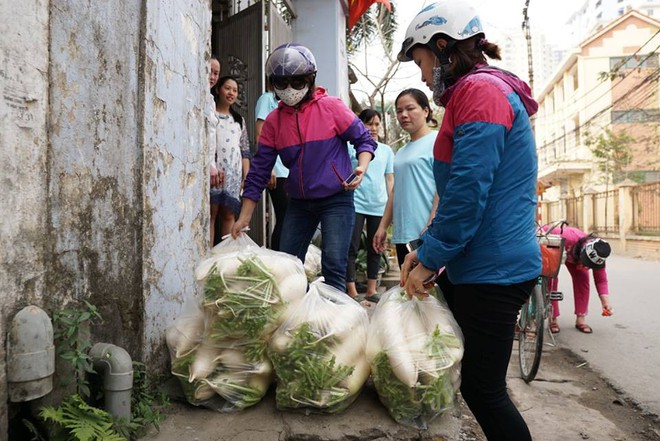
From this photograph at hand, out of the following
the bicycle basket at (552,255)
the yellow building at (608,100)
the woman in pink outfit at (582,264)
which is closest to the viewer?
the bicycle basket at (552,255)

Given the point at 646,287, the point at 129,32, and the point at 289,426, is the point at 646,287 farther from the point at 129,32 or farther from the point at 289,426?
the point at 129,32

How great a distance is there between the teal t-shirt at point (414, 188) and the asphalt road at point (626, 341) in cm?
180

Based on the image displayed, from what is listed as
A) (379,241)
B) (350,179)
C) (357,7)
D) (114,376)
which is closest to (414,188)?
(379,241)

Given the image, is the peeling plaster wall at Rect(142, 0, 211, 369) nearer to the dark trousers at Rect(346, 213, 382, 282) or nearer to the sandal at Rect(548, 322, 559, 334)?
the dark trousers at Rect(346, 213, 382, 282)

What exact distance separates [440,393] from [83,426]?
1.40 m

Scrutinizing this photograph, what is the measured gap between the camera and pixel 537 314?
3.82m

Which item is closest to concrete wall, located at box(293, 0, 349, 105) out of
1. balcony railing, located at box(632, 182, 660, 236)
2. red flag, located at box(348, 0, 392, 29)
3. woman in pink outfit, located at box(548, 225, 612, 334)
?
red flag, located at box(348, 0, 392, 29)

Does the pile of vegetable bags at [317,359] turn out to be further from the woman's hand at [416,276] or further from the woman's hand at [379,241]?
the woman's hand at [379,241]

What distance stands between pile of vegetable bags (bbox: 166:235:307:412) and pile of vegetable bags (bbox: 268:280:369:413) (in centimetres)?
8

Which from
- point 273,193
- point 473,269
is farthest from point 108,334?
point 273,193

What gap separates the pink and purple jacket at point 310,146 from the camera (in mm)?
3035

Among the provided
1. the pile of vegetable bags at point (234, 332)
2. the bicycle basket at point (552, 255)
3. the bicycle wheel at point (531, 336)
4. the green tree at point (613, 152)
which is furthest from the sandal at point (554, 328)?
the green tree at point (613, 152)

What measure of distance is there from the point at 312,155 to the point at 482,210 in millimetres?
1559

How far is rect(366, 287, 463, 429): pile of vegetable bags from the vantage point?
2215 millimetres
